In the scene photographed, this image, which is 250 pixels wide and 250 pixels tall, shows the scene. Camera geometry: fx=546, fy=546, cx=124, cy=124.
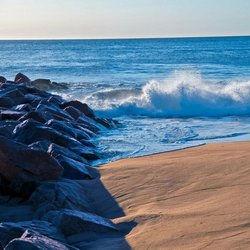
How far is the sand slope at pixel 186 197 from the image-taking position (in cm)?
400

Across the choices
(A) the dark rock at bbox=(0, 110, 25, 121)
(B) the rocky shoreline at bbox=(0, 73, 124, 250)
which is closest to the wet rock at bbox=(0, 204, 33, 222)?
(B) the rocky shoreline at bbox=(0, 73, 124, 250)

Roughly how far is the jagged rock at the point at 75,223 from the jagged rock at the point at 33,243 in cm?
55

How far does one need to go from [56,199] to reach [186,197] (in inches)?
49.0

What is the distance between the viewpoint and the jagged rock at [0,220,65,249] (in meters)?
3.78

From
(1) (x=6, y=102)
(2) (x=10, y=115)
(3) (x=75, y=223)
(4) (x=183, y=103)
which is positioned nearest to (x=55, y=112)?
(2) (x=10, y=115)

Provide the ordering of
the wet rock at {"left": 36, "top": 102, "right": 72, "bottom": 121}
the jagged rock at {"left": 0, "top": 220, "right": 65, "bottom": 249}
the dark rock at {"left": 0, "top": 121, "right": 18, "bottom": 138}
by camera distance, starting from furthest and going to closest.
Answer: the wet rock at {"left": 36, "top": 102, "right": 72, "bottom": 121}, the dark rock at {"left": 0, "top": 121, "right": 18, "bottom": 138}, the jagged rock at {"left": 0, "top": 220, "right": 65, "bottom": 249}

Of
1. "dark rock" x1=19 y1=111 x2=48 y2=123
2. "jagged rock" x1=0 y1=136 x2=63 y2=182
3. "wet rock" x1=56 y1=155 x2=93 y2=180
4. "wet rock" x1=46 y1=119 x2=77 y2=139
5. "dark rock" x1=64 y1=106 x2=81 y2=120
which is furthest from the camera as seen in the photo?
"dark rock" x1=64 y1=106 x2=81 y2=120

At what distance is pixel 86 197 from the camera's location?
5531mm

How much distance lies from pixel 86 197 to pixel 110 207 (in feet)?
1.18

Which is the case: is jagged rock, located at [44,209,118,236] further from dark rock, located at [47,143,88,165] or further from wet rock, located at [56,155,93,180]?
dark rock, located at [47,143,88,165]

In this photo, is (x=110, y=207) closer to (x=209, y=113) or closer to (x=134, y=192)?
(x=134, y=192)

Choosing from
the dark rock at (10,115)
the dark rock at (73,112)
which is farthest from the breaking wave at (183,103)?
the dark rock at (10,115)

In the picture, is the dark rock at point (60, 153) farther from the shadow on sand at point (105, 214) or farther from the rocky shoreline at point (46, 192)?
the shadow on sand at point (105, 214)

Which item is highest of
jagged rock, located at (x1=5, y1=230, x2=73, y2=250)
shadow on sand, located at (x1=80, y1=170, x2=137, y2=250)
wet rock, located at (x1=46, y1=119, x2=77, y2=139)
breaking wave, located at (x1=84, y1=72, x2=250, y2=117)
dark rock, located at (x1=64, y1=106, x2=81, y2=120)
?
jagged rock, located at (x1=5, y1=230, x2=73, y2=250)
